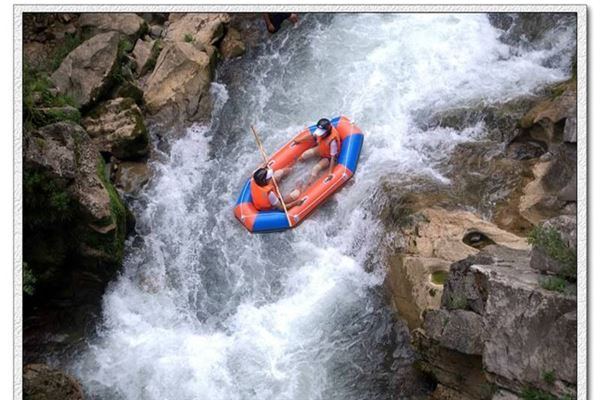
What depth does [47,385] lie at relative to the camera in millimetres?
5805

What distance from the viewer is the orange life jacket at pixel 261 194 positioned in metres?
7.93

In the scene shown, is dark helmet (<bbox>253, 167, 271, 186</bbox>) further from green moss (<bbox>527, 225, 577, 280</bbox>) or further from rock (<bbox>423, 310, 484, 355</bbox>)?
green moss (<bbox>527, 225, 577, 280</bbox>)

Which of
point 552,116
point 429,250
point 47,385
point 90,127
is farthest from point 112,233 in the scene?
point 552,116

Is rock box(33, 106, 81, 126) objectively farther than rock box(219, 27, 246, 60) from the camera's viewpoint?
No

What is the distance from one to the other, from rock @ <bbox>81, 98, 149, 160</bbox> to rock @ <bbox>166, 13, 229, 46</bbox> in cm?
133

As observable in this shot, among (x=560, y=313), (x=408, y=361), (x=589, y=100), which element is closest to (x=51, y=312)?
(x=408, y=361)

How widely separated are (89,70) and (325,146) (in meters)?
3.22

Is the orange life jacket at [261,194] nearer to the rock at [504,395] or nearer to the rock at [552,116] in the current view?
the rock at [552,116]

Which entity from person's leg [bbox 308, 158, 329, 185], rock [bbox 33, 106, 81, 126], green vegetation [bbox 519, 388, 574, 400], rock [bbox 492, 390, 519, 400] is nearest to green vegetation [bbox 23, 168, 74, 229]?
rock [bbox 33, 106, 81, 126]

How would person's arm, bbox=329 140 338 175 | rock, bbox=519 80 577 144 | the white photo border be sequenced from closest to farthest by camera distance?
the white photo border
rock, bbox=519 80 577 144
person's arm, bbox=329 140 338 175

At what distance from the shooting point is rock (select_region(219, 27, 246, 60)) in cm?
947

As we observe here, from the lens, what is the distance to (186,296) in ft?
24.5

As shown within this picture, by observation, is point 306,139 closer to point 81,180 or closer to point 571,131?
point 81,180

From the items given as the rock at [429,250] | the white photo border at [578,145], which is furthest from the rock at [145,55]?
the rock at [429,250]
